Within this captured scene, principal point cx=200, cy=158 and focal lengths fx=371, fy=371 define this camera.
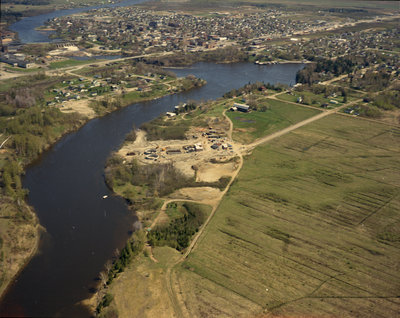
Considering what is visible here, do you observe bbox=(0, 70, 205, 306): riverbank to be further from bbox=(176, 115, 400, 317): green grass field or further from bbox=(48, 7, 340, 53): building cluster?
bbox=(48, 7, 340, 53): building cluster

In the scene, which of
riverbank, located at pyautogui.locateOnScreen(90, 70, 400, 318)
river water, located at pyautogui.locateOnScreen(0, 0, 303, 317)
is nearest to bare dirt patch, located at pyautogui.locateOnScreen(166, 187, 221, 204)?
riverbank, located at pyautogui.locateOnScreen(90, 70, 400, 318)

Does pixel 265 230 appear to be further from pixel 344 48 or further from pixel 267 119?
pixel 344 48

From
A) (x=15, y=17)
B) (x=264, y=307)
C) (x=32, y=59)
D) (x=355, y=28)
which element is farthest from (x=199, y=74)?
(x=15, y=17)

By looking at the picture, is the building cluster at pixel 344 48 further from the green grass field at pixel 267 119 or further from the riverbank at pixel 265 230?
the riverbank at pixel 265 230

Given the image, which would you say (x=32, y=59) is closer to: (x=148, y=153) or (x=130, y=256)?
(x=148, y=153)

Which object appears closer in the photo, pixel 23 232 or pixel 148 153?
pixel 23 232

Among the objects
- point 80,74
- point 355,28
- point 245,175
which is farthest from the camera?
point 355,28
